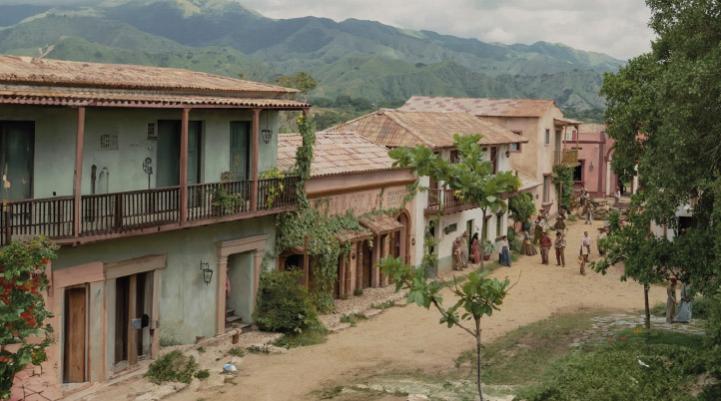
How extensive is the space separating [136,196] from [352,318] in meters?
8.96

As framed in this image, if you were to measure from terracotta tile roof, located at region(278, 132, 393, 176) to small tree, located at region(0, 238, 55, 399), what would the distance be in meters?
10.3

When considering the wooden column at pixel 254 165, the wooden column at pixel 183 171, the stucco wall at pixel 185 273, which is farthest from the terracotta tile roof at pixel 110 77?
the stucco wall at pixel 185 273

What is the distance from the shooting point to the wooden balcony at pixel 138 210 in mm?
17219

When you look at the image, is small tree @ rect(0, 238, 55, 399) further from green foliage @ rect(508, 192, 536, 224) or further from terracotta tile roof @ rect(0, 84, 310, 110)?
green foliage @ rect(508, 192, 536, 224)

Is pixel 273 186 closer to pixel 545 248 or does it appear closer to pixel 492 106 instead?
pixel 545 248

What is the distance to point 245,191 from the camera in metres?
23.2

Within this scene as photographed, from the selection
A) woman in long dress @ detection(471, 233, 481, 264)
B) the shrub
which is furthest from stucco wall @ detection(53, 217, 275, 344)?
woman in long dress @ detection(471, 233, 481, 264)

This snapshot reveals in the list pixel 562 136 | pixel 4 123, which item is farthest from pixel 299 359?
pixel 562 136

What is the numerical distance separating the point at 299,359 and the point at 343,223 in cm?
686

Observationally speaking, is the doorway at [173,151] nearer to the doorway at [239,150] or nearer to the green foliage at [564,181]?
the doorway at [239,150]

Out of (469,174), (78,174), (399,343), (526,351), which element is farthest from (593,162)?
(469,174)

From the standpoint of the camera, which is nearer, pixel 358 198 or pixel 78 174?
pixel 78 174

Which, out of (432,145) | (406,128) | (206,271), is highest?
(406,128)

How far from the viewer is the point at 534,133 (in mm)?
51531
